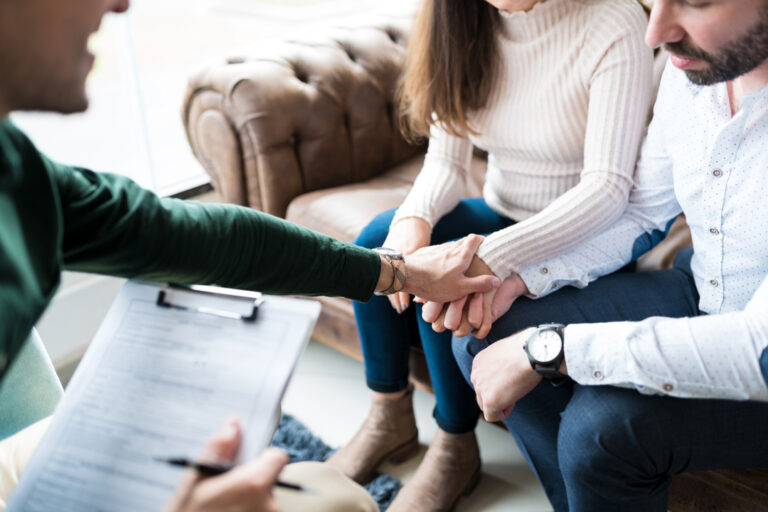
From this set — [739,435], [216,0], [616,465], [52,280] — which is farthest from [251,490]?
[216,0]

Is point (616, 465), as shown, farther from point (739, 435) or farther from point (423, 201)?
point (423, 201)

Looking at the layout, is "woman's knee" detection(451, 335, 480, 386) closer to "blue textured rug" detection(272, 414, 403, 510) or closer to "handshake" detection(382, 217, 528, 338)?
"handshake" detection(382, 217, 528, 338)

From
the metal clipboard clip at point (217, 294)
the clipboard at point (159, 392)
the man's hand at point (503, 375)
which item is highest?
the metal clipboard clip at point (217, 294)

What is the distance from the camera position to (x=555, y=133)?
1.37 meters

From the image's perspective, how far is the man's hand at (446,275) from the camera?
1.21 m

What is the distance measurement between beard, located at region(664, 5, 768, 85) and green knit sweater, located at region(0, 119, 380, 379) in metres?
0.56

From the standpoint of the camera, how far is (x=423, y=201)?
56.3 inches

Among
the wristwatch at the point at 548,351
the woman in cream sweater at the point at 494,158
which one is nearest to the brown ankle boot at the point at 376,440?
the woman in cream sweater at the point at 494,158

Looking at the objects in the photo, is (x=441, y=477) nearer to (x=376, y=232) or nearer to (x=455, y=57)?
(x=376, y=232)

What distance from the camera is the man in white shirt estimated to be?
96 centimetres

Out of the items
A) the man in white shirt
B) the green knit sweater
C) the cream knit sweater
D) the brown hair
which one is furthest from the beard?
the green knit sweater

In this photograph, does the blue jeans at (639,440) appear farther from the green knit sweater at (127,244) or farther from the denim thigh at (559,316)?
the green knit sweater at (127,244)

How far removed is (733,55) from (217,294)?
0.77 meters

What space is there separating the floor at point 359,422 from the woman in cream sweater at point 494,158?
59mm
